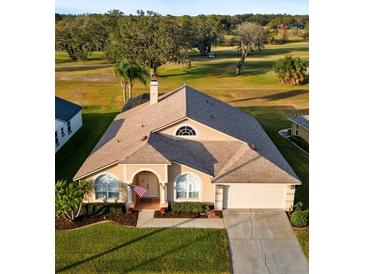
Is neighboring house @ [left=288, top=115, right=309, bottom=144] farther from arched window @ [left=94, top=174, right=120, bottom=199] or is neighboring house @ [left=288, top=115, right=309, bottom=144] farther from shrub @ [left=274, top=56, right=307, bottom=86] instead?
shrub @ [left=274, top=56, right=307, bottom=86]

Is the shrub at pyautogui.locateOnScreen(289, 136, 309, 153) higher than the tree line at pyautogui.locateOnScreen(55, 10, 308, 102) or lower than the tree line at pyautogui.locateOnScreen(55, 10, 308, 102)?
lower

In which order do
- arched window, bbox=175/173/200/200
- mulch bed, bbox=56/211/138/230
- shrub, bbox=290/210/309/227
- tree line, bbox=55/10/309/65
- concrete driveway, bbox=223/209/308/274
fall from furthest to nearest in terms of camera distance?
tree line, bbox=55/10/309/65 < arched window, bbox=175/173/200/200 < mulch bed, bbox=56/211/138/230 < shrub, bbox=290/210/309/227 < concrete driveway, bbox=223/209/308/274

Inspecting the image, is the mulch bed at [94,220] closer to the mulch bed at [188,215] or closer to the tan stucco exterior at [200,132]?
the mulch bed at [188,215]

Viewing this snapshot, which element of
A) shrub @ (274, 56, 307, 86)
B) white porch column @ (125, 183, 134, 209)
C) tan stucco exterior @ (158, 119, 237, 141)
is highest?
shrub @ (274, 56, 307, 86)

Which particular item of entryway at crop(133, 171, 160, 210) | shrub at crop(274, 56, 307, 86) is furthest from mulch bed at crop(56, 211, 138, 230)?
shrub at crop(274, 56, 307, 86)

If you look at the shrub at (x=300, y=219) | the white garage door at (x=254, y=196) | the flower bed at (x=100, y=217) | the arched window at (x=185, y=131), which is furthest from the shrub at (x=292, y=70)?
the flower bed at (x=100, y=217)
